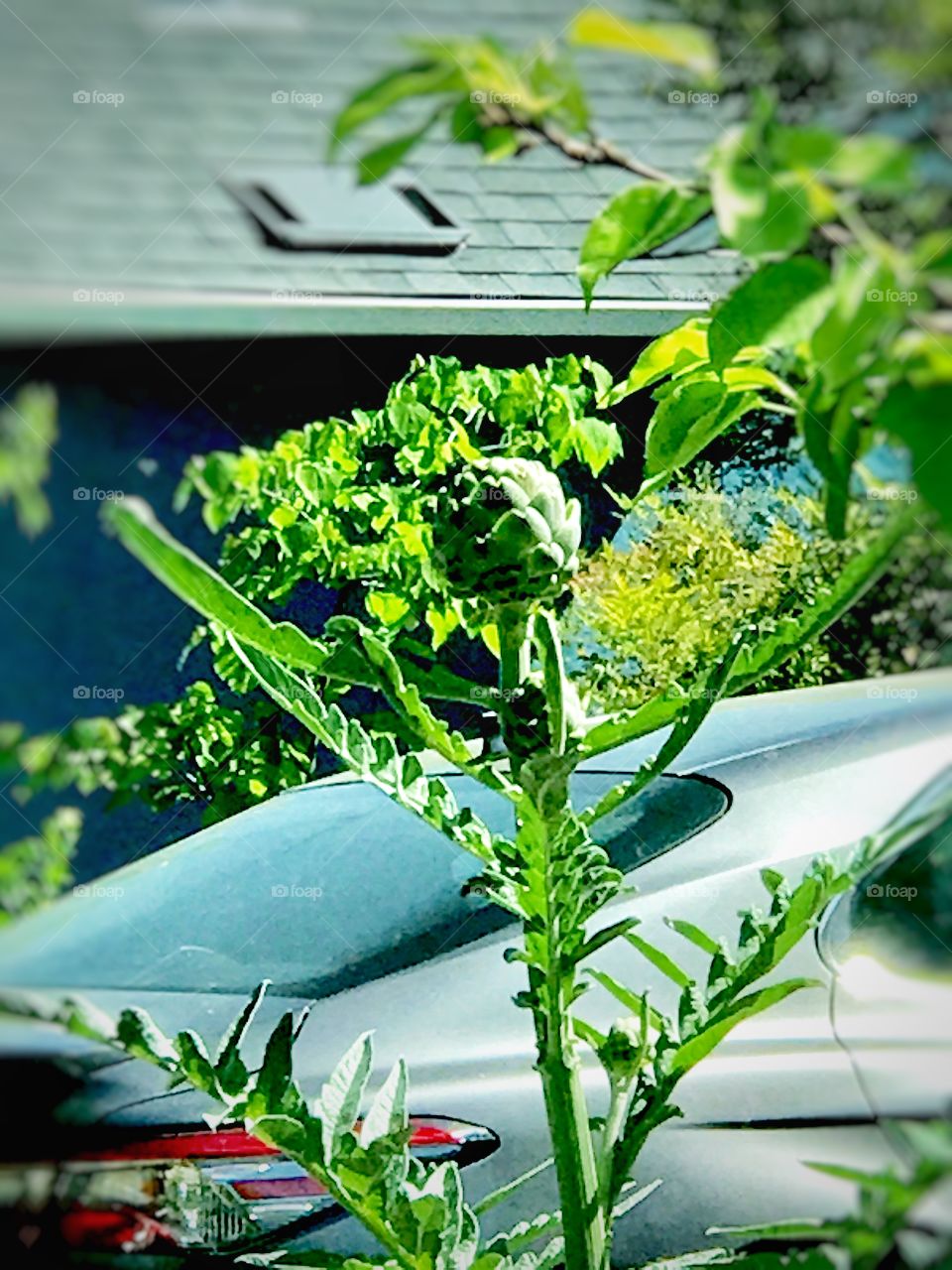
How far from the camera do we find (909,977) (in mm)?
816

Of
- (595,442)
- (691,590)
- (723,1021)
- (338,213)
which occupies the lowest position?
(723,1021)

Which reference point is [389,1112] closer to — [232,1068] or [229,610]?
[232,1068]

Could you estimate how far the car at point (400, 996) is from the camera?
125 cm

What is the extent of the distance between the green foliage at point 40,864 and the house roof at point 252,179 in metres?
0.42

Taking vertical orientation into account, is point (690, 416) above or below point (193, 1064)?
above

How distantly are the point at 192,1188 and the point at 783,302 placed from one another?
1041mm

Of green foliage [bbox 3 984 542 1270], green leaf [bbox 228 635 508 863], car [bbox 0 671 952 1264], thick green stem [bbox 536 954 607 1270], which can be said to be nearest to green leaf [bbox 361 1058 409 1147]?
green foliage [bbox 3 984 542 1270]

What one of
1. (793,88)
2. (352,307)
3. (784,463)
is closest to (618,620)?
(784,463)

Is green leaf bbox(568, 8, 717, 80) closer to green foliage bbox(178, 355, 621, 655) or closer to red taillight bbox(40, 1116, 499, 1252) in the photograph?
green foliage bbox(178, 355, 621, 655)

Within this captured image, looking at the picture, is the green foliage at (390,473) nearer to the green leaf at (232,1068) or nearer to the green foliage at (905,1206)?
the green leaf at (232,1068)

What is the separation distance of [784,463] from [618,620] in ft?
0.65

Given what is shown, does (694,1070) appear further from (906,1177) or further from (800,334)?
(800,334)

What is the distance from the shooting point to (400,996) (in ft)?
4.36

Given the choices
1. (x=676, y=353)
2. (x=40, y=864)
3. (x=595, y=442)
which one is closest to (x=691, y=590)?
(x=595, y=442)
